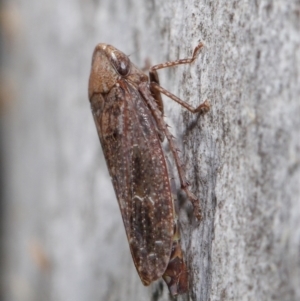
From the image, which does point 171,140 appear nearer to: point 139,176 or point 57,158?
point 139,176

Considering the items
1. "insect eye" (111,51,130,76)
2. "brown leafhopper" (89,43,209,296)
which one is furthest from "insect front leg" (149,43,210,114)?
A: "insect eye" (111,51,130,76)

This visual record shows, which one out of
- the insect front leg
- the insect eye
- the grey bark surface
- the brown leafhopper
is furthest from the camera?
the insect eye

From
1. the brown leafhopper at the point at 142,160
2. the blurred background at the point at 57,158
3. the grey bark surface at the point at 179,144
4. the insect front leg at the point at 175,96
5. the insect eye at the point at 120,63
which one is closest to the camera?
the grey bark surface at the point at 179,144

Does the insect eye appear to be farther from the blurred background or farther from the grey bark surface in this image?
the blurred background

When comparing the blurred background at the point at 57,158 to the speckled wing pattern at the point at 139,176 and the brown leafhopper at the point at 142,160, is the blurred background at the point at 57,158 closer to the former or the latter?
the brown leafhopper at the point at 142,160

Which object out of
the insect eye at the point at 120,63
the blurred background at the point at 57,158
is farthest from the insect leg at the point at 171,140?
the blurred background at the point at 57,158

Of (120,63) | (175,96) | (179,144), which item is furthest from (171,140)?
(120,63)

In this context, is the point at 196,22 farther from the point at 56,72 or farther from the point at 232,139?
the point at 56,72

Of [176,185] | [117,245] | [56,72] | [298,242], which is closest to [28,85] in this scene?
[56,72]
